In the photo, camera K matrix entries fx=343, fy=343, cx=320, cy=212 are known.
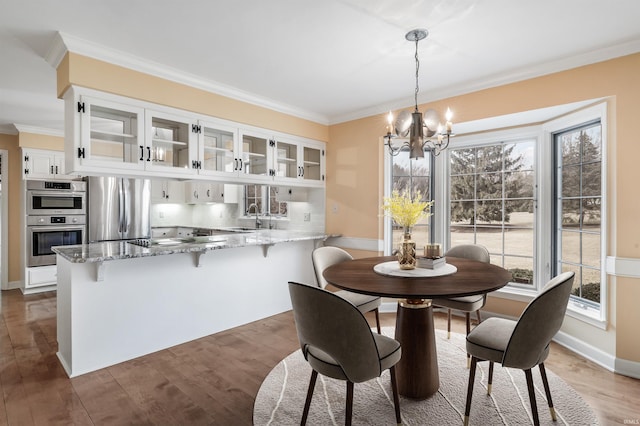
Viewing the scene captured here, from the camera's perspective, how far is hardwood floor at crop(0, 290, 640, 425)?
2.06 m

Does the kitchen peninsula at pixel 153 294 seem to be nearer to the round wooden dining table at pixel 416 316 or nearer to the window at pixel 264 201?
the window at pixel 264 201

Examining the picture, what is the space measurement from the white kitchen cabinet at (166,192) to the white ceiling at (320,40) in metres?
2.13

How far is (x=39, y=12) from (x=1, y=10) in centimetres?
21

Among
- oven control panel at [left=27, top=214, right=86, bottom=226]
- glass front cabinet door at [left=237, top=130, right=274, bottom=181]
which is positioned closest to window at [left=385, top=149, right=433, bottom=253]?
glass front cabinet door at [left=237, top=130, right=274, bottom=181]

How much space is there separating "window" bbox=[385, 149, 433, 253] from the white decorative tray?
173cm

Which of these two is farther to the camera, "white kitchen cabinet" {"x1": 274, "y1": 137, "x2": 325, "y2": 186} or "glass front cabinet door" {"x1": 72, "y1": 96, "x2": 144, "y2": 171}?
"white kitchen cabinet" {"x1": 274, "y1": 137, "x2": 325, "y2": 186}

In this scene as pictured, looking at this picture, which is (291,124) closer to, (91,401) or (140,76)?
(140,76)

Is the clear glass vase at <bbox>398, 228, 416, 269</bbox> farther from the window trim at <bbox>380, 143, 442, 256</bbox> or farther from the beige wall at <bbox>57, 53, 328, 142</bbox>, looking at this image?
the beige wall at <bbox>57, 53, 328, 142</bbox>

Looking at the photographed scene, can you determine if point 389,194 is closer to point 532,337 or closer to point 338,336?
point 532,337

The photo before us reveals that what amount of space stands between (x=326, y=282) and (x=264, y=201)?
2.58 m

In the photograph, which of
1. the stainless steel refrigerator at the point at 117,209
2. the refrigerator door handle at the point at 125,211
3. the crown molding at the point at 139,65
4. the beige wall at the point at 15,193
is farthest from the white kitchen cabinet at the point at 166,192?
the crown molding at the point at 139,65

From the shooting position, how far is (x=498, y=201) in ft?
12.6

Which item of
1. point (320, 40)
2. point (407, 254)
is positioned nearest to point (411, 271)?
point (407, 254)

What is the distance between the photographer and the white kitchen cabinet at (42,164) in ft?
16.7
